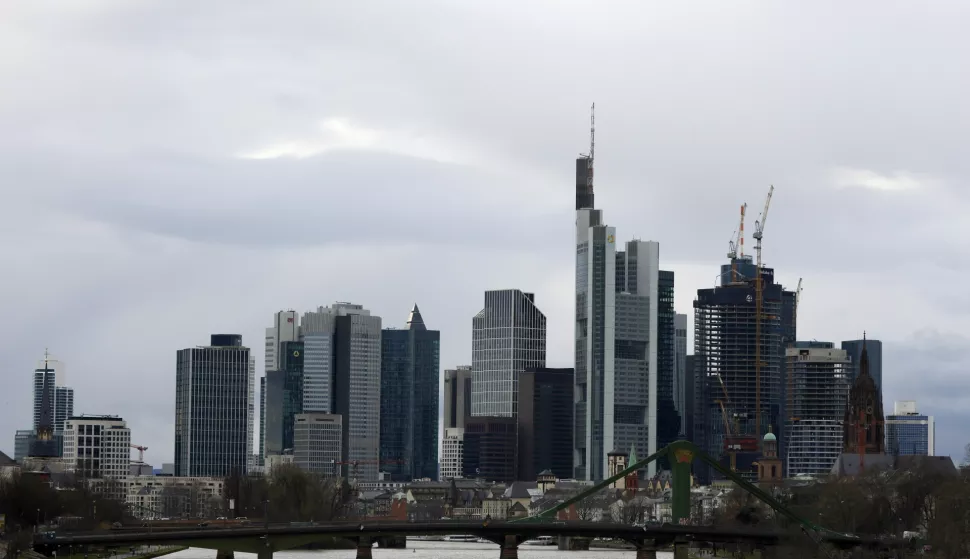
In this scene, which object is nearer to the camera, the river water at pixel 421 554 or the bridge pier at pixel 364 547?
the bridge pier at pixel 364 547

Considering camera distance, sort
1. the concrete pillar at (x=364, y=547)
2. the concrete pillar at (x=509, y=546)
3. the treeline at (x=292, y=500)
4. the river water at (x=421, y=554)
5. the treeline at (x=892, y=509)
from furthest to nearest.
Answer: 1. the treeline at (x=292, y=500)
2. the river water at (x=421, y=554)
3. the concrete pillar at (x=509, y=546)
4. the concrete pillar at (x=364, y=547)
5. the treeline at (x=892, y=509)

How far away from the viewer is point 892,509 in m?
144

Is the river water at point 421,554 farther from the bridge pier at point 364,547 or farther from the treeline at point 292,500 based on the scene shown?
the bridge pier at point 364,547

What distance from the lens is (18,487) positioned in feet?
483

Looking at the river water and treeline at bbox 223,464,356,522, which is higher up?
treeline at bbox 223,464,356,522

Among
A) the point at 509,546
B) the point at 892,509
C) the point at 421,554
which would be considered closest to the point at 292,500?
the point at 421,554

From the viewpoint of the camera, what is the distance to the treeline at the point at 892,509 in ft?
339

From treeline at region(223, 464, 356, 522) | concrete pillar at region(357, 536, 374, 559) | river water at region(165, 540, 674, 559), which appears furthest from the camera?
treeline at region(223, 464, 356, 522)

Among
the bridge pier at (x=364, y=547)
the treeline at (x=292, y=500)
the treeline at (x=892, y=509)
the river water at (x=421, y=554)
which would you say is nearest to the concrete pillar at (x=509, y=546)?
the bridge pier at (x=364, y=547)

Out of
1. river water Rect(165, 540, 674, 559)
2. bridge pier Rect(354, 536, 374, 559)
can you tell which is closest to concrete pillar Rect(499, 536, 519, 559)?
bridge pier Rect(354, 536, 374, 559)

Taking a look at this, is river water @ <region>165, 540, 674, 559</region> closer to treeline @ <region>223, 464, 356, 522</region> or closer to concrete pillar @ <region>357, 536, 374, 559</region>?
treeline @ <region>223, 464, 356, 522</region>

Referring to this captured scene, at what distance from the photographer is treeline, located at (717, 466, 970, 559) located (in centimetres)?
10344

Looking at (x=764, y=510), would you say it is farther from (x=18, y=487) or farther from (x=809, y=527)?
(x=18, y=487)

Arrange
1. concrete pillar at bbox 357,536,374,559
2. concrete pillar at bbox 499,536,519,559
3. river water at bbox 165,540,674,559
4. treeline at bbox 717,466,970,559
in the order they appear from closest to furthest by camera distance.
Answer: treeline at bbox 717,466,970,559 → concrete pillar at bbox 357,536,374,559 → concrete pillar at bbox 499,536,519,559 → river water at bbox 165,540,674,559
